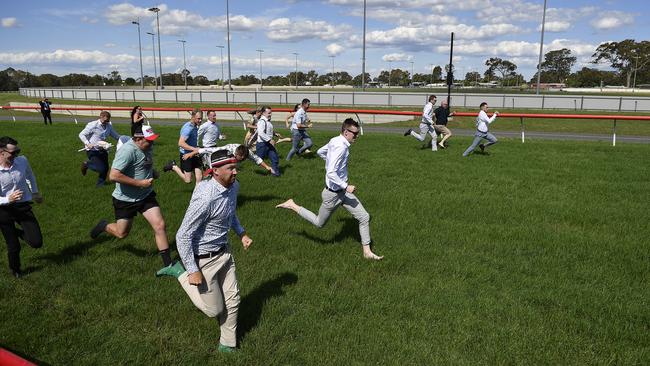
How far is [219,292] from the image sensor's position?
14.4ft

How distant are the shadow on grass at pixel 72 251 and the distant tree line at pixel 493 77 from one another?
8301 cm

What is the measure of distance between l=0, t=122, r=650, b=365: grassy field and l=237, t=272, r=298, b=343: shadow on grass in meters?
0.02

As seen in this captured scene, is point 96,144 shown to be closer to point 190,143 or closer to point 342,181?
point 190,143

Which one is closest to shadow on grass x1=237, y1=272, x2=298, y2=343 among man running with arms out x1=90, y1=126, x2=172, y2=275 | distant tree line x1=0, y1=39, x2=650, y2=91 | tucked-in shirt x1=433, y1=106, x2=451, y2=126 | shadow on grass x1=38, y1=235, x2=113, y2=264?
man running with arms out x1=90, y1=126, x2=172, y2=275

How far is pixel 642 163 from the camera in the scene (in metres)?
14.5

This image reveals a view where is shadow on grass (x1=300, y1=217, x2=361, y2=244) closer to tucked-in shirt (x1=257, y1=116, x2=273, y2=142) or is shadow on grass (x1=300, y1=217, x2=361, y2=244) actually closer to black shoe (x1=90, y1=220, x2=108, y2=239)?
black shoe (x1=90, y1=220, x2=108, y2=239)

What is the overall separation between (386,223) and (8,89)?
137937 mm

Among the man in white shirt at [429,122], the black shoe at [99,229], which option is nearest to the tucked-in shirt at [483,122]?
the man in white shirt at [429,122]

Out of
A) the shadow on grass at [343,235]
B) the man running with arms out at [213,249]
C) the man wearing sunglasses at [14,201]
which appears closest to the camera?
the man running with arms out at [213,249]

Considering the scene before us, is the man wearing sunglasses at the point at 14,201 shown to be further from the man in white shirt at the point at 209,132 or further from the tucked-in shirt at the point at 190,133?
the man in white shirt at the point at 209,132

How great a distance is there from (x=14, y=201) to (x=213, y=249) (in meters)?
3.47

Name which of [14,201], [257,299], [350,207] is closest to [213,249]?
[257,299]

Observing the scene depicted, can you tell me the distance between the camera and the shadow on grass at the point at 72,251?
22.6 ft

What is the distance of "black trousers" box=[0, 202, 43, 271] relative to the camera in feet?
20.3
